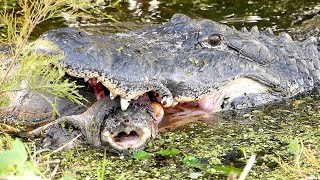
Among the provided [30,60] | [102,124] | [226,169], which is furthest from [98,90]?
[226,169]

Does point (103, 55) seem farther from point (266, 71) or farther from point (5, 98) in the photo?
point (266, 71)

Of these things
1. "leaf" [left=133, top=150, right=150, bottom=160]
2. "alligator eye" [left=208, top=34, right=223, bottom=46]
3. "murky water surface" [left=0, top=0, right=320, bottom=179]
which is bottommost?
"murky water surface" [left=0, top=0, right=320, bottom=179]

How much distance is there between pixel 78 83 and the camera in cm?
408

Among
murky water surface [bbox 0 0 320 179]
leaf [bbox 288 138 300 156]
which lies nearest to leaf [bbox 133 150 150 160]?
murky water surface [bbox 0 0 320 179]

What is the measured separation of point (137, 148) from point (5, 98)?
79 centimetres

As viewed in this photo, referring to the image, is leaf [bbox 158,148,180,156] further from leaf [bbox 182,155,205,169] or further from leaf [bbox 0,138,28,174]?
leaf [bbox 0,138,28,174]

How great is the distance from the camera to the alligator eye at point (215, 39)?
444 cm

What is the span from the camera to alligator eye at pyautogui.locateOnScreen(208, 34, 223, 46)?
175 inches

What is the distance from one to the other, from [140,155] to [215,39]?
41.1 inches

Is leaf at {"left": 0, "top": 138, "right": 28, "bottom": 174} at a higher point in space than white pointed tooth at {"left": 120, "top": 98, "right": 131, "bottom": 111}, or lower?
higher

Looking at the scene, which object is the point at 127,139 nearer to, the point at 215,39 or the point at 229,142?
the point at 229,142

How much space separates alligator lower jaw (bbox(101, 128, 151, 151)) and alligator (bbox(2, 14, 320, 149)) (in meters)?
0.01

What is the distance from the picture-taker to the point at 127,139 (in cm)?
394

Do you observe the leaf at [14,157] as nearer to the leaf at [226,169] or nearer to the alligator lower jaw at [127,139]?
the alligator lower jaw at [127,139]
